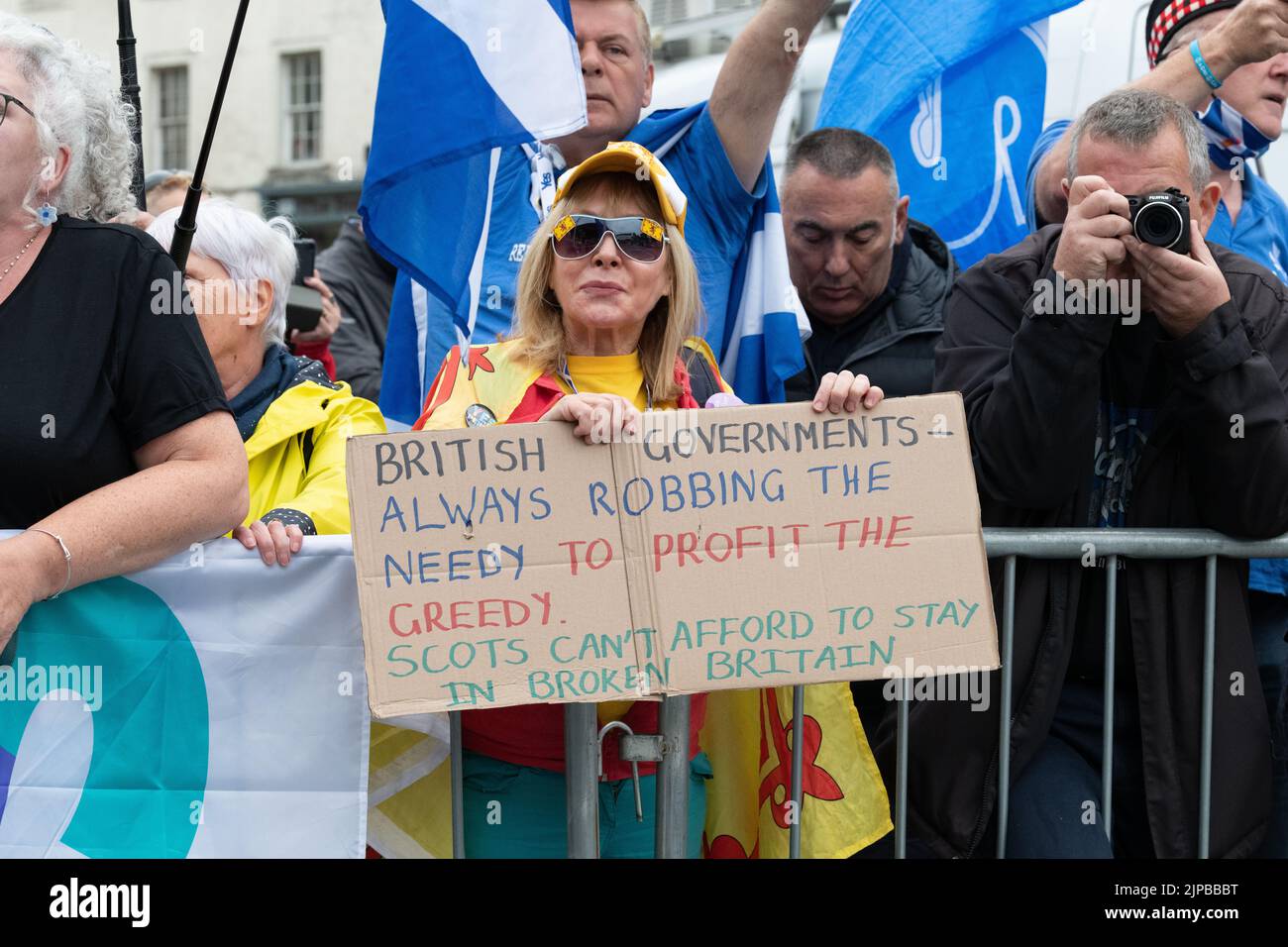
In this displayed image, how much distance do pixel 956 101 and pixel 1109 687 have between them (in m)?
2.39

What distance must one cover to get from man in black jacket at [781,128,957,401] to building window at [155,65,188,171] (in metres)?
23.5

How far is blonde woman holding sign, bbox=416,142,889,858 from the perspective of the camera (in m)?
2.95

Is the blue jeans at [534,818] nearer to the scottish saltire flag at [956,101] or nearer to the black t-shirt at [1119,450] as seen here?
the black t-shirt at [1119,450]

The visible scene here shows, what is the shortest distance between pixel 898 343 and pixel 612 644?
1.70 m

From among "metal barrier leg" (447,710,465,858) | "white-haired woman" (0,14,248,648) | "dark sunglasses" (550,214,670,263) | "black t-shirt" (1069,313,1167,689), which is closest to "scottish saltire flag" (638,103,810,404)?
"dark sunglasses" (550,214,670,263)

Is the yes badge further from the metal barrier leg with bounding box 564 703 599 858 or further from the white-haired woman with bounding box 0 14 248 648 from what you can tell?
the metal barrier leg with bounding box 564 703 599 858

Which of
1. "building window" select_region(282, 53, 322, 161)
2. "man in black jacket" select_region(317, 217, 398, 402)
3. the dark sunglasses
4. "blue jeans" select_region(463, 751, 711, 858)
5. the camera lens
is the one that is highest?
"building window" select_region(282, 53, 322, 161)

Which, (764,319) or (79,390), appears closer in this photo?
(79,390)

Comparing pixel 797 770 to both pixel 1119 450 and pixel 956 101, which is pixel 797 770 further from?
pixel 956 101

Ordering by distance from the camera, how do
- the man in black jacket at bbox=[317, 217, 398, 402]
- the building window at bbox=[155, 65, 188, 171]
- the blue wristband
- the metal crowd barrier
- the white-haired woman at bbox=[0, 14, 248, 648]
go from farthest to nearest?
the building window at bbox=[155, 65, 188, 171], the man in black jacket at bbox=[317, 217, 398, 402], the blue wristband, the metal crowd barrier, the white-haired woman at bbox=[0, 14, 248, 648]

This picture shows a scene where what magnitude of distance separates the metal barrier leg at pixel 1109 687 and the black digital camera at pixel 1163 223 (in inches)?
23.4

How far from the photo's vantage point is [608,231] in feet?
10.2

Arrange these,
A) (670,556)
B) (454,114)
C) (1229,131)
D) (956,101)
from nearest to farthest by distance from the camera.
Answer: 1. (670,556)
2. (454,114)
3. (1229,131)
4. (956,101)

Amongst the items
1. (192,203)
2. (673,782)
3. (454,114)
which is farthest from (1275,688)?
(192,203)
